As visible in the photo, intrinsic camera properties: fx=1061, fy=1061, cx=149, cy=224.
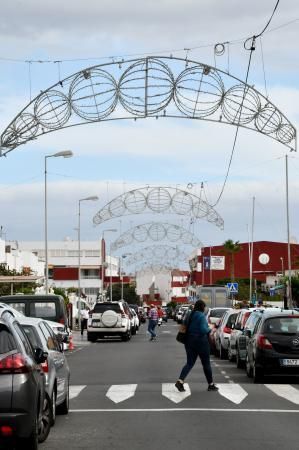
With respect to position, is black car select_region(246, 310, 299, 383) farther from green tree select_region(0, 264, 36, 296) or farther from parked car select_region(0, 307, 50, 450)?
green tree select_region(0, 264, 36, 296)

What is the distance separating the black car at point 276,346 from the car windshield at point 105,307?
26657 mm

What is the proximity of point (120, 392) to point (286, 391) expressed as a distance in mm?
3222

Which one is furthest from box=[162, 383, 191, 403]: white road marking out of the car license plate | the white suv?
the white suv

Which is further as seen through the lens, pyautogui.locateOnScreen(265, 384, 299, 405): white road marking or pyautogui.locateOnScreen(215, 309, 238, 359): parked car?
pyautogui.locateOnScreen(215, 309, 238, 359): parked car

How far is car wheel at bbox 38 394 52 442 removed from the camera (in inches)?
504

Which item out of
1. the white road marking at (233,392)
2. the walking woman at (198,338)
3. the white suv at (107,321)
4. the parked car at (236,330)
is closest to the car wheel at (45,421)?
the white road marking at (233,392)

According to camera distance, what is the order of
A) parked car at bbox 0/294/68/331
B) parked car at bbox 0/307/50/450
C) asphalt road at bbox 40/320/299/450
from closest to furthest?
parked car at bbox 0/307/50/450
asphalt road at bbox 40/320/299/450
parked car at bbox 0/294/68/331

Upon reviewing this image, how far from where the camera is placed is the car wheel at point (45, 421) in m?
12.8

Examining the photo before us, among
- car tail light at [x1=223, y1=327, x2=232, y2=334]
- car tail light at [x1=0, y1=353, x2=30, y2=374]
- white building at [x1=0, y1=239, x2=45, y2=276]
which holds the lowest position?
car tail light at [x1=223, y1=327, x2=232, y2=334]

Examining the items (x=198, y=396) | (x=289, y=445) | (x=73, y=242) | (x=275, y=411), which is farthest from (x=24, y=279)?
(x=73, y=242)

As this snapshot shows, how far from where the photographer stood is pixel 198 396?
1902 cm

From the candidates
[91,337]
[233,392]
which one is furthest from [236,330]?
[91,337]

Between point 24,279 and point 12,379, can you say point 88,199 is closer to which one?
point 24,279

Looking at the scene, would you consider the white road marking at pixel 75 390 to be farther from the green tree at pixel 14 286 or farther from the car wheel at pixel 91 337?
the green tree at pixel 14 286
